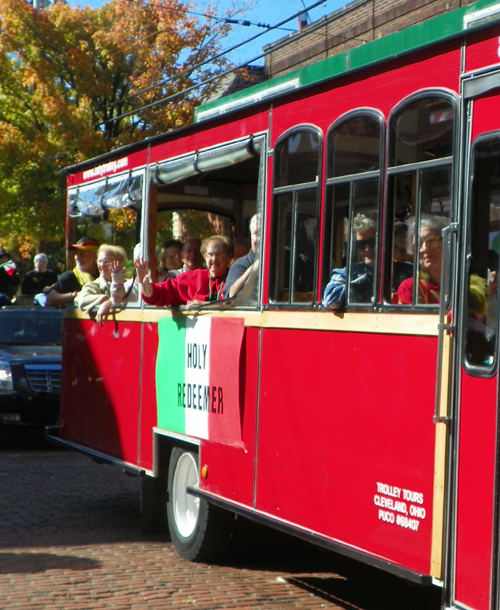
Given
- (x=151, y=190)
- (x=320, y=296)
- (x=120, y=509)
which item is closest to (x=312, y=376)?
(x=320, y=296)

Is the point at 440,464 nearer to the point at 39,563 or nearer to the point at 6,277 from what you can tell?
the point at 39,563

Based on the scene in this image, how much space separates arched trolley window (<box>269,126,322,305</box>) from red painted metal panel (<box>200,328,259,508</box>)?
0.41m

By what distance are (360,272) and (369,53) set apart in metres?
1.86

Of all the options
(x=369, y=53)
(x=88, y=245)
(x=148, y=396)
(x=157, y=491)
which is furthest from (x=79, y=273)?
(x=369, y=53)

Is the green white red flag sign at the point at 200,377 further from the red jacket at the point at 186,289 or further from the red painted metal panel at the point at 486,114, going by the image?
the red painted metal panel at the point at 486,114

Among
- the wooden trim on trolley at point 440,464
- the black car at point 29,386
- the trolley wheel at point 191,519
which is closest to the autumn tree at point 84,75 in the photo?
the black car at point 29,386

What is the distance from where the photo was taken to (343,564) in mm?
7293

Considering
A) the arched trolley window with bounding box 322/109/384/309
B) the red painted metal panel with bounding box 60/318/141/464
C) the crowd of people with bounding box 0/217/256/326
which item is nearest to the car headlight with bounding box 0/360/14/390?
the crowd of people with bounding box 0/217/256/326

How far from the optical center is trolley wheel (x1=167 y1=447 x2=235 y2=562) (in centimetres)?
702

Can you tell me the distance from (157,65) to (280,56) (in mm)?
5154

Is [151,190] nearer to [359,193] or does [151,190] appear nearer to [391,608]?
[359,193]

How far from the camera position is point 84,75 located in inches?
909

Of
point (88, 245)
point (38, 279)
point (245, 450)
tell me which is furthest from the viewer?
point (38, 279)

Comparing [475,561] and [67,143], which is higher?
[67,143]
